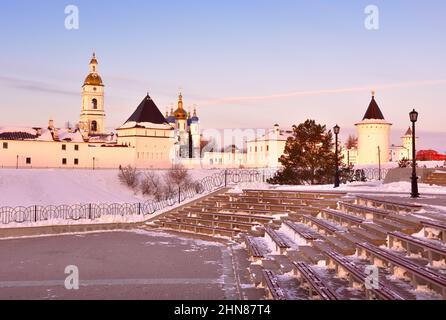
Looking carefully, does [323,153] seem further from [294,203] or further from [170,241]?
[170,241]

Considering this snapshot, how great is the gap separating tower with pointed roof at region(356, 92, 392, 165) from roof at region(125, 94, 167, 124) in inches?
1680

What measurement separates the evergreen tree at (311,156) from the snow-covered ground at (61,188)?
29141mm

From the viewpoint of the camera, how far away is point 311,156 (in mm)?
33281

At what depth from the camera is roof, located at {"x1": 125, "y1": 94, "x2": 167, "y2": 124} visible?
3981 inches

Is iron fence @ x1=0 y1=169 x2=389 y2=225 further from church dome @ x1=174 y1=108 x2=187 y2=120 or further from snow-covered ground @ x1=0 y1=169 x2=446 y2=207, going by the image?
church dome @ x1=174 y1=108 x2=187 y2=120

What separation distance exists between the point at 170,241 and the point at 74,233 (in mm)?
5054

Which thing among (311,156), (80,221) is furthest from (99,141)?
(80,221)

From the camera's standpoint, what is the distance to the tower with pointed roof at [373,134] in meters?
82.8

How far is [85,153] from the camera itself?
8381 centimetres

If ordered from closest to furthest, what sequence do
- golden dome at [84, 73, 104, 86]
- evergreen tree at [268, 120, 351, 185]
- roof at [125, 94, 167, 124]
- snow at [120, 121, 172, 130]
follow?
1. evergreen tree at [268, 120, 351, 185]
2. snow at [120, 121, 172, 130]
3. roof at [125, 94, 167, 124]
4. golden dome at [84, 73, 104, 86]

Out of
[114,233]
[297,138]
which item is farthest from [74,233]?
[297,138]

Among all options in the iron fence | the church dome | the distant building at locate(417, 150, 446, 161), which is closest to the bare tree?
the iron fence

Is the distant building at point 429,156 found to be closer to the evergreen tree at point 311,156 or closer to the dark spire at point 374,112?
the dark spire at point 374,112

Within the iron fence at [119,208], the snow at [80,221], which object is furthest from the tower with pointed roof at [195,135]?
the snow at [80,221]
